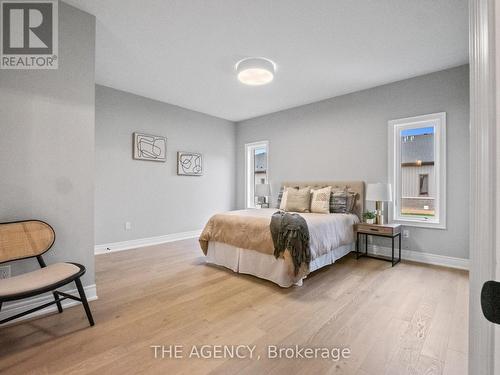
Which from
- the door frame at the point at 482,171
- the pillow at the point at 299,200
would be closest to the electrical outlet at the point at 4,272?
the door frame at the point at 482,171

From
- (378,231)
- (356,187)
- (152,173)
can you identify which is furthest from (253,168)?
Answer: (378,231)

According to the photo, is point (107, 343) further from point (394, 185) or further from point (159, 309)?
point (394, 185)

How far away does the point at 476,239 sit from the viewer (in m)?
0.49

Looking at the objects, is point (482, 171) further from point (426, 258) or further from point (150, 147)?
point (150, 147)

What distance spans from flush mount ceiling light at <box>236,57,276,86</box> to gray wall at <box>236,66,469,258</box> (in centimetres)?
183

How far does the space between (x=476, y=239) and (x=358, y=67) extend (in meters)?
3.47

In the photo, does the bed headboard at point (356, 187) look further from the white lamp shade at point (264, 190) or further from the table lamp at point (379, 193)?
the white lamp shade at point (264, 190)

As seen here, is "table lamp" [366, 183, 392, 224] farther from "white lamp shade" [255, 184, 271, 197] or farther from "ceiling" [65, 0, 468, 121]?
"white lamp shade" [255, 184, 271, 197]

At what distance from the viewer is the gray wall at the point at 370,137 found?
10.7 feet

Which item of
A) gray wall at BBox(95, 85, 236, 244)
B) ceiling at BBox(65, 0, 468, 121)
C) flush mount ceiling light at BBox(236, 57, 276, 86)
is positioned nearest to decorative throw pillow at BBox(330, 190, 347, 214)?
ceiling at BBox(65, 0, 468, 121)

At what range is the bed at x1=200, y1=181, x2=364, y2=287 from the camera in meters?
2.74

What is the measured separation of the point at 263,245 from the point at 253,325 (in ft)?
3.19

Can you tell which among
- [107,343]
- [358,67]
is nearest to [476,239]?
[107,343]

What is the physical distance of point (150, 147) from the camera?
4566 millimetres
